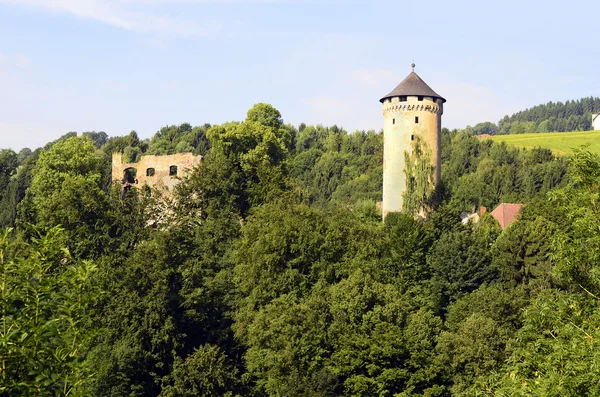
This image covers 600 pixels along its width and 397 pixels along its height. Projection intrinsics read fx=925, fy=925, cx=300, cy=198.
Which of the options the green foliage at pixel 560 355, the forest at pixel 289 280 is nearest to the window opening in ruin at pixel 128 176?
the forest at pixel 289 280

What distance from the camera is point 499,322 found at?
34094mm

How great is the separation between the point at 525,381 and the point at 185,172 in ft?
107

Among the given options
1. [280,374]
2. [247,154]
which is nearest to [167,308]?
A: [280,374]

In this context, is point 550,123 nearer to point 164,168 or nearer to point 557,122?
point 557,122

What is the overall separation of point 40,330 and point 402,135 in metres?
37.2

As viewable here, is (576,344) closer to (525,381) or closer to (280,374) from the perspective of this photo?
(525,381)

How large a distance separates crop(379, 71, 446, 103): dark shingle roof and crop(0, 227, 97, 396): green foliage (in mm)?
37498

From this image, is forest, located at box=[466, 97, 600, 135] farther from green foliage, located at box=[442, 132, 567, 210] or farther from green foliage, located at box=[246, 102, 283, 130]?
green foliage, located at box=[246, 102, 283, 130]

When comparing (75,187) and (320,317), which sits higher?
(75,187)

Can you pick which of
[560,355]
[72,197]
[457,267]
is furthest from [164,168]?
[560,355]

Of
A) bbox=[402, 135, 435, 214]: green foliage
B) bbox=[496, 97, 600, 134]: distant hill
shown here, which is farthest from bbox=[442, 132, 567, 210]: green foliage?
bbox=[496, 97, 600, 134]: distant hill

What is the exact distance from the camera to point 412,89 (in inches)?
1861

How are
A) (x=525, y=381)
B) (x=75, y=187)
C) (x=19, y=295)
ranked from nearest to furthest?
(x=19, y=295)
(x=525, y=381)
(x=75, y=187)

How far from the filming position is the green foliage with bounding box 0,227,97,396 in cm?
1005
